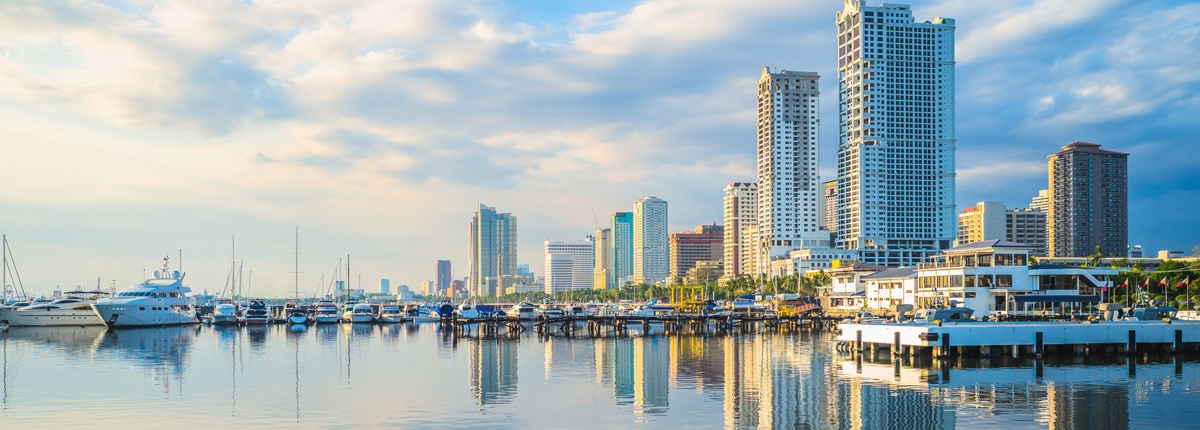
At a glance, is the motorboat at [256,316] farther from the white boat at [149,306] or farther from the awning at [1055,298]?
the awning at [1055,298]

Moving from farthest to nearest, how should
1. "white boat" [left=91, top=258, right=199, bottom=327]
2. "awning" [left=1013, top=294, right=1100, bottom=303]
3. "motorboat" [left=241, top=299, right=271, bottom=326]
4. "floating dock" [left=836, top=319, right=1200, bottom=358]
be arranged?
"motorboat" [left=241, top=299, right=271, bottom=326]
"white boat" [left=91, top=258, right=199, bottom=327]
"awning" [left=1013, top=294, right=1100, bottom=303]
"floating dock" [left=836, top=319, right=1200, bottom=358]

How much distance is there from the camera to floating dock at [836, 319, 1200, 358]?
245ft

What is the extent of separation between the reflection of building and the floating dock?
2865 cm

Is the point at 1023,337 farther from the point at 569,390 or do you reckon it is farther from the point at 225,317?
the point at 225,317

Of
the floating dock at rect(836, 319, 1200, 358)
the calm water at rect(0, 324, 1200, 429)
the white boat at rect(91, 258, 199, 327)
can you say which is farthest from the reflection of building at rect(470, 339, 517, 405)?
the white boat at rect(91, 258, 199, 327)

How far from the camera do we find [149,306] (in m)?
131

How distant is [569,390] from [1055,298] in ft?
229

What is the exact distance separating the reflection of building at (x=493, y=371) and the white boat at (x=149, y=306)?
5191 cm

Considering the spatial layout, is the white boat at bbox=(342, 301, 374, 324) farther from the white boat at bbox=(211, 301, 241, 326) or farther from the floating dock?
the floating dock

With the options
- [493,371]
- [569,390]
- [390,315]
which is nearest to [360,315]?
[390,315]

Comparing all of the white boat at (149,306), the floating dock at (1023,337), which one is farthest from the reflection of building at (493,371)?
the white boat at (149,306)


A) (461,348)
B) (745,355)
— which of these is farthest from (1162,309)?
(461,348)

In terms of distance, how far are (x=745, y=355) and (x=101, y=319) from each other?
8712cm

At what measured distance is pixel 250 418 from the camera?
4703 centimetres
